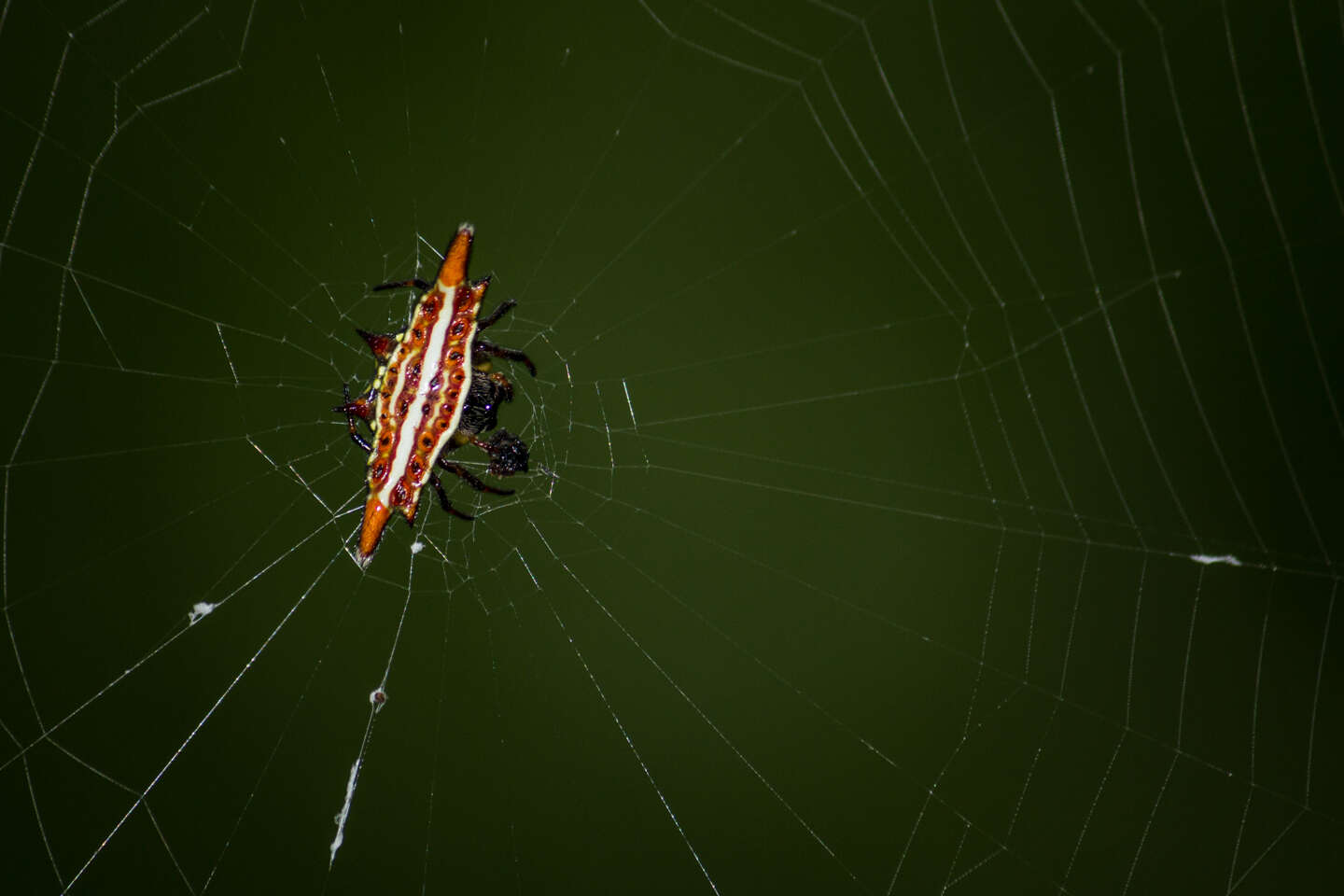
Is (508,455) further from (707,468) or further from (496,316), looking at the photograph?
(707,468)

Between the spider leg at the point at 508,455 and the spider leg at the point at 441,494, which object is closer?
the spider leg at the point at 441,494

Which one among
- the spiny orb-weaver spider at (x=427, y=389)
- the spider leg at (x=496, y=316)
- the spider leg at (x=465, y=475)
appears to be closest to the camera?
the spiny orb-weaver spider at (x=427, y=389)

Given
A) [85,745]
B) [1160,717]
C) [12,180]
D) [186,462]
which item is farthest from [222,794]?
[1160,717]

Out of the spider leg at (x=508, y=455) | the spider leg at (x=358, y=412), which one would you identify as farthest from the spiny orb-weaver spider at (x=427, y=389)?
the spider leg at (x=508, y=455)

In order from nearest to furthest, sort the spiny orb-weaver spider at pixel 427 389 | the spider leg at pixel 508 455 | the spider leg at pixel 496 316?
1. the spiny orb-weaver spider at pixel 427 389
2. the spider leg at pixel 496 316
3. the spider leg at pixel 508 455

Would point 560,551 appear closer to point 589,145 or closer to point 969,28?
point 589,145

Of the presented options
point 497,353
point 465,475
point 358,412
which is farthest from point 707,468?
point 358,412

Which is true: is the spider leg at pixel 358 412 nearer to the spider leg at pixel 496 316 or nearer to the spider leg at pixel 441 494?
the spider leg at pixel 441 494

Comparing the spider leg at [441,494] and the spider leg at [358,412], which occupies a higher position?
the spider leg at [358,412]

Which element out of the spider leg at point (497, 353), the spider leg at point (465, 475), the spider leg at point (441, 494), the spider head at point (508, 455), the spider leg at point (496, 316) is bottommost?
the spider leg at point (441, 494)
